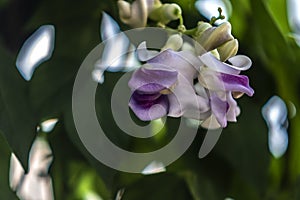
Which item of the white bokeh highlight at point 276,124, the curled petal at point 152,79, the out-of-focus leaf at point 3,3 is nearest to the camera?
the curled petal at point 152,79

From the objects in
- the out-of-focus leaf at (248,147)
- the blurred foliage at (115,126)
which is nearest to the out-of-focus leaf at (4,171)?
the blurred foliage at (115,126)

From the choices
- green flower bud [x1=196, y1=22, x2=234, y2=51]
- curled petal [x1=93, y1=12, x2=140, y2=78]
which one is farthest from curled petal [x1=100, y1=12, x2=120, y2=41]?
green flower bud [x1=196, y1=22, x2=234, y2=51]

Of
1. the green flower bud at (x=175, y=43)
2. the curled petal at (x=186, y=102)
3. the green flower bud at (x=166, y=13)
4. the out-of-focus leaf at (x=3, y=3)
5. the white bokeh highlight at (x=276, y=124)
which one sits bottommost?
the white bokeh highlight at (x=276, y=124)

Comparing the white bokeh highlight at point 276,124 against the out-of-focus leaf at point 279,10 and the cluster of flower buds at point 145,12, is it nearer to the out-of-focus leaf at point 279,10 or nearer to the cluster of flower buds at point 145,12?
the out-of-focus leaf at point 279,10

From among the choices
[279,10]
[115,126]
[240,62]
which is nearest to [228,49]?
[240,62]

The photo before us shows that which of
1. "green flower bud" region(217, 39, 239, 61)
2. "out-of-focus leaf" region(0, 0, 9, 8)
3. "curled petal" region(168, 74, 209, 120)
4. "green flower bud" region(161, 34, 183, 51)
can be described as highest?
"out-of-focus leaf" region(0, 0, 9, 8)

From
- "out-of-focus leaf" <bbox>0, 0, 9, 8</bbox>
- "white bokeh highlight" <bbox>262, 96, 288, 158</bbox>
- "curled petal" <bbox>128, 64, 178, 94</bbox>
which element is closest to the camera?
"curled petal" <bbox>128, 64, 178, 94</bbox>

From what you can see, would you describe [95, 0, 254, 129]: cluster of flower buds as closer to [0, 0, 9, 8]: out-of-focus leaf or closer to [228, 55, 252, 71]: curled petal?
[228, 55, 252, 71]: curled petal

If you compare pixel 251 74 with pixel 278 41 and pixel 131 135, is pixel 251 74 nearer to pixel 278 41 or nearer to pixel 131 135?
pixel 278 41
